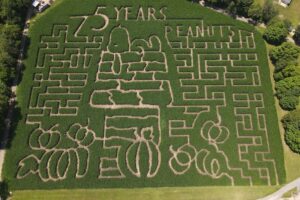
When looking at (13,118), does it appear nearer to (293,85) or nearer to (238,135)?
(238,135)

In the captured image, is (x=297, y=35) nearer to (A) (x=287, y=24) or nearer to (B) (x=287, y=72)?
(A) (x=287, y=24)

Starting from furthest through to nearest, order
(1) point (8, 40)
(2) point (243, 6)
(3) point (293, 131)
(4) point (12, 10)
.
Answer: (2) point (243, 6)
(4) point (12, 10)
(1) point (8, 40)
(3) point (293, 131)

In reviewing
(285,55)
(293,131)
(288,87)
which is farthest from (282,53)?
(293,131)

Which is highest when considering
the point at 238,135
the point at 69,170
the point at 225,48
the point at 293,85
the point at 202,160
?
the point at 225,48

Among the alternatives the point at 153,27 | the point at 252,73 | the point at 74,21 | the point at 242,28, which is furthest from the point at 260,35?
the point at 74,21

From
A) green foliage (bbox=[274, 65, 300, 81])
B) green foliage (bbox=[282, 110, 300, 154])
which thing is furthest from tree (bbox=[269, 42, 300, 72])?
green foliage (bbox=[282, 110, 300, 154])

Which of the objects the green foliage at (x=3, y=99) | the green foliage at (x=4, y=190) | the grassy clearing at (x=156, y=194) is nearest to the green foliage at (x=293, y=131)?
the grassy clearing at (x=156, y=194)
